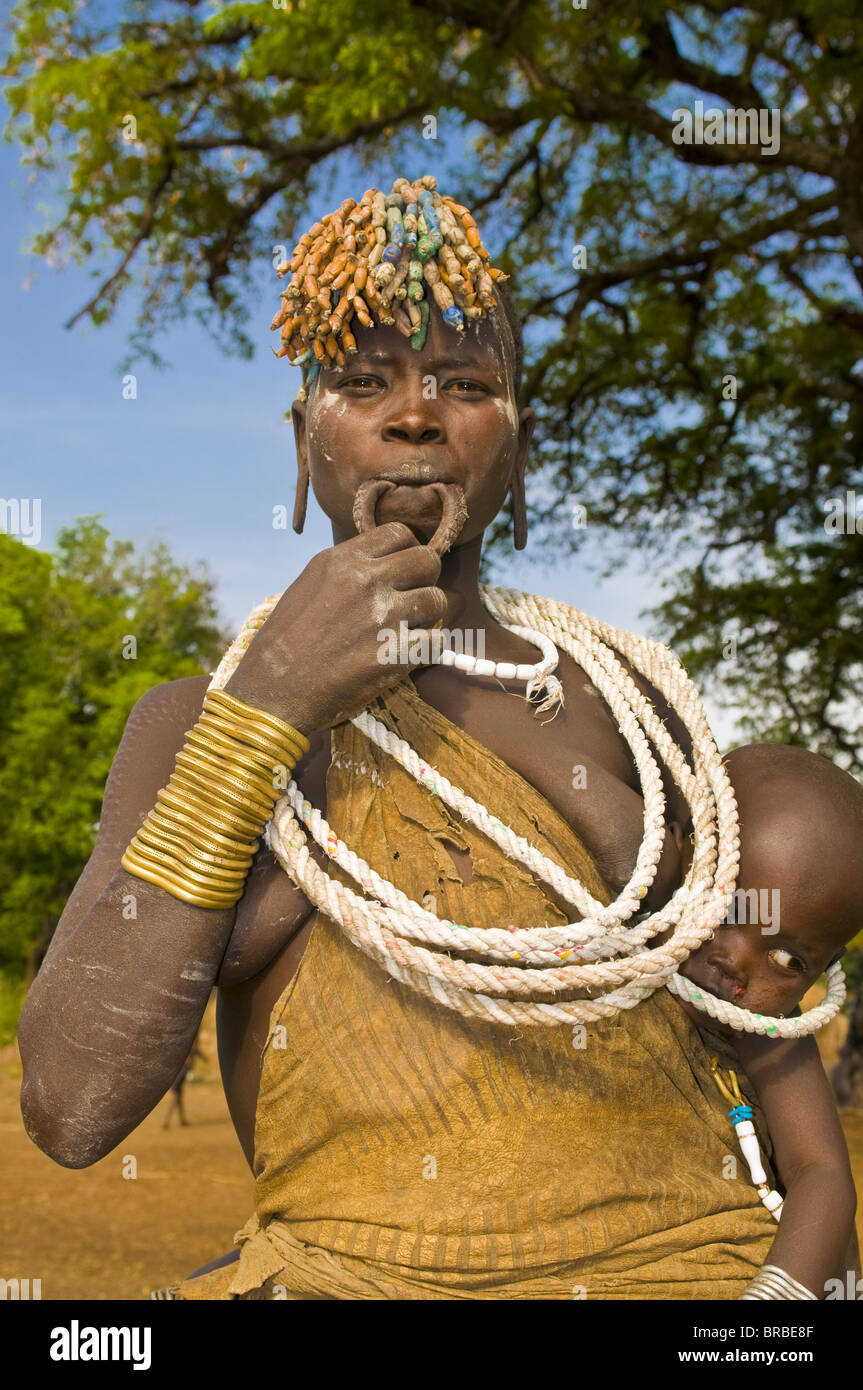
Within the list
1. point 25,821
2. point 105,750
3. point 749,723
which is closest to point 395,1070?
point 749,723

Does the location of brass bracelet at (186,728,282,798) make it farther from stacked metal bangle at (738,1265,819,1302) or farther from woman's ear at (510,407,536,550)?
stacked metal bangle at (738,1265,819,1302)

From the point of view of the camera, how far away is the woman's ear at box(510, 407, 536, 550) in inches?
88.2

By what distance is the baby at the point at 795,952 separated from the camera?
177 centimetres

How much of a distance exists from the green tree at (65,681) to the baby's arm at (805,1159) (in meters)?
12.3

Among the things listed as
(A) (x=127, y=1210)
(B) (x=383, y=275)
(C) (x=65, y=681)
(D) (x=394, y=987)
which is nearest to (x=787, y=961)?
(D) (x=394, y=987)

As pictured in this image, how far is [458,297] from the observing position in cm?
190

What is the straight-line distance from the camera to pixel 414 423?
6.06 ft

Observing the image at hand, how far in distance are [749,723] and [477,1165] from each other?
25.3ft

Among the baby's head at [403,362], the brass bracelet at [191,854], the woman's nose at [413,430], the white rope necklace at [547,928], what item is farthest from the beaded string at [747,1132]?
the woman's nose at [413,430]

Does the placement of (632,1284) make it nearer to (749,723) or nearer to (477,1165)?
(477,1165)

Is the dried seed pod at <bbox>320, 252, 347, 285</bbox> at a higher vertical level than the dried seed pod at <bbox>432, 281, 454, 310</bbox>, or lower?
higher

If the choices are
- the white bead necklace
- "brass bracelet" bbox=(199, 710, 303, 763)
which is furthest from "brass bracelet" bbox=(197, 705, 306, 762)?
the white bead necklace

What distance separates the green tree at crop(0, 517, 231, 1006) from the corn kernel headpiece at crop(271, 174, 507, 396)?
39.5 feet

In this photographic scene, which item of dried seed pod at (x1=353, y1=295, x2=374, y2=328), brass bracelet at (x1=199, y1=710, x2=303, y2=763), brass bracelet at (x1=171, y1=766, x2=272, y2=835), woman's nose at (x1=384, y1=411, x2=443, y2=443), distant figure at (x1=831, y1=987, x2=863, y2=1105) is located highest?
dried seed pod at (x1=353, y1=295, x2=374, y2=328)
